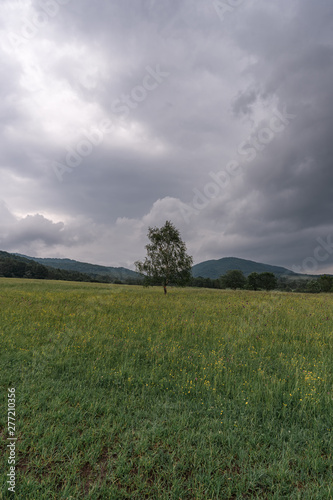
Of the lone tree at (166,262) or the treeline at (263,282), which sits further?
the treeline at (263,282)

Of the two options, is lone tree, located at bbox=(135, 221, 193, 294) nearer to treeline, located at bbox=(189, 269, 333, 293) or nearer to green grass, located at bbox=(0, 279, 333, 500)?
green grass, located at bbox=(0, 279, 333, 500)

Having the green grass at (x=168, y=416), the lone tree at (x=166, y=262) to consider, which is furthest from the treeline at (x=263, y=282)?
the green grass at (x=168, y=416)

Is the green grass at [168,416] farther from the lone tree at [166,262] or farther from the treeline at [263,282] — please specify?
the treeline at [263,282]

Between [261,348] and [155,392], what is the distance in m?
4.39

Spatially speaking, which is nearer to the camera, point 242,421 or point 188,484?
point 188,484

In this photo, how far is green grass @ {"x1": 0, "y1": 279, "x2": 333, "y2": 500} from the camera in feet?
10.0

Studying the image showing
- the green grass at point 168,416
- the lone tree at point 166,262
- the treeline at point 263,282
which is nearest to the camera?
the green grass at point 168,416

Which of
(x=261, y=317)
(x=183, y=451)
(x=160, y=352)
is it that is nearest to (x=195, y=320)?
(x=261, y=317)

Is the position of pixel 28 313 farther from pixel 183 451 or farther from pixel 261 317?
pixel 261 317

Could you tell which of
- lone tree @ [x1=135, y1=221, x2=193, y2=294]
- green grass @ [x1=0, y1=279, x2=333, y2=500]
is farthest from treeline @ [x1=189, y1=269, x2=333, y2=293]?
green grass @ [x1=0, y1=279, x2=333, y2=500]

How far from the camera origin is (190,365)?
654 centimetres

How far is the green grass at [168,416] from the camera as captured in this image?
3.05m

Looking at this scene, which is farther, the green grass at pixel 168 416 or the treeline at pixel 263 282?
the treeline at pixel 263 282

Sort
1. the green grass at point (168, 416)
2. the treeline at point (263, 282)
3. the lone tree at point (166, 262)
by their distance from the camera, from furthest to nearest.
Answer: the treeline at point (263, 282), the lone tree at point (166, 262), the green grass at point (168, 416)
